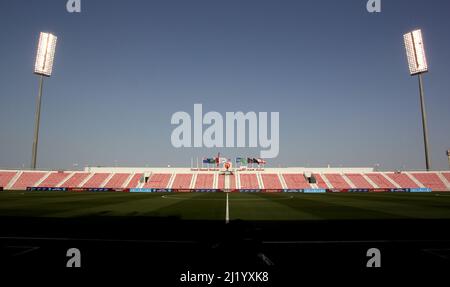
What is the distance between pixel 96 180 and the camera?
278 feet

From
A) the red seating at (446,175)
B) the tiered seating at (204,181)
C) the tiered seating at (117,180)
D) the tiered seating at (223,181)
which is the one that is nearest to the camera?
the red seating at (446,175)

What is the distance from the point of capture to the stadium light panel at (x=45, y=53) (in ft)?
226

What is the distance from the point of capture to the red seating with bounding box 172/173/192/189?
271ft

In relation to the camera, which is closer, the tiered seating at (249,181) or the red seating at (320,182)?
the red seating at (320,182)

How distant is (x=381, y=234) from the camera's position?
42.1ft

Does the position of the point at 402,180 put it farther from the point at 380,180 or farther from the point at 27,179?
the point at 27,179

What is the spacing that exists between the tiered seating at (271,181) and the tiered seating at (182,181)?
22.9 meters

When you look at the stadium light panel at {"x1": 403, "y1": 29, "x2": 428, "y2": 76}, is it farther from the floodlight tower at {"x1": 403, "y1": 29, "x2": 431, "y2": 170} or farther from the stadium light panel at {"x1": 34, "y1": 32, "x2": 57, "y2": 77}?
the stadium light panel at {"x1": 34, "y1": 32, "x2": 57, "y2": 77}

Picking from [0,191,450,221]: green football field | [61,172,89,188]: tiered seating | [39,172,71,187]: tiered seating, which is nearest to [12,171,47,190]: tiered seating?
[39,172,71,187]: tiered seating

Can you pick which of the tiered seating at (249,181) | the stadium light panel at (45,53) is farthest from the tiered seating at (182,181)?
the stadium light panel at (45,53)

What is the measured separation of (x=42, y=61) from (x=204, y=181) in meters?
52.6

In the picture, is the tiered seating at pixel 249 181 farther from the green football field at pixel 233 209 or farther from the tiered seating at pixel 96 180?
the green football field at pixel 233 209

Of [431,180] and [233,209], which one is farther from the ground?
[431,180]

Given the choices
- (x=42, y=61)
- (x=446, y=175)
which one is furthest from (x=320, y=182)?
(x=42, y=61)
